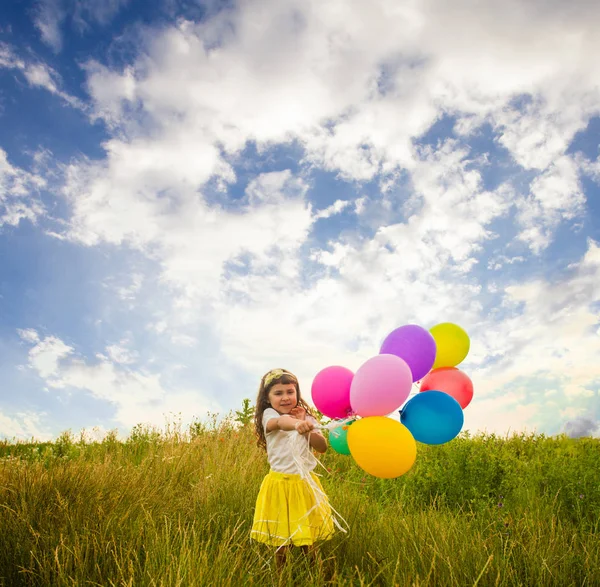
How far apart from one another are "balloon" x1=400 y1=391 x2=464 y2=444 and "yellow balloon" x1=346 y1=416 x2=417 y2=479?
6.5 inches

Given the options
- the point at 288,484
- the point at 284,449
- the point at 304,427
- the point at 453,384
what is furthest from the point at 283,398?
the point at 453,384

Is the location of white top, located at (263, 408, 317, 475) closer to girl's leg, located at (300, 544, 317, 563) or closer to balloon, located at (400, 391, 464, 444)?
girl's leg, located at (300, 544, 317, 563)

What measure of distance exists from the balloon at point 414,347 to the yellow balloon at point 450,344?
28 centimetres

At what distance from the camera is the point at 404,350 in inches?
131

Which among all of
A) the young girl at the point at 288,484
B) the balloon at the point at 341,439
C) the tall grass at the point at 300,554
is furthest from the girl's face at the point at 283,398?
the tall grass at the point at 300,554

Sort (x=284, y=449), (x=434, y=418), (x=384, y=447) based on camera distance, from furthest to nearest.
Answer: (x=284, y=449) < (x=434, y=418) < (x=384, y=447)

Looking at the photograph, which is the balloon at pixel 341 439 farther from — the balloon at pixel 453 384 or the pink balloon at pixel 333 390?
the balloon at pixel 453 384

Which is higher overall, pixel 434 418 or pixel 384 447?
pixel 434 418

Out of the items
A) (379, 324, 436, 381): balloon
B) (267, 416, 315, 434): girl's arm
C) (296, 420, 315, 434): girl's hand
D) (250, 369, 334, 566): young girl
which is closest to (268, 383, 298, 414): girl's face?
(250, 369, 334, 566): young girl

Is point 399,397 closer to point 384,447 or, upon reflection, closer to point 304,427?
point 384,447

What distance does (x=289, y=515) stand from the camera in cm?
341

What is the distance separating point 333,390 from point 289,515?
36.4 inches

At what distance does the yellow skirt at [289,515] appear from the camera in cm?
339

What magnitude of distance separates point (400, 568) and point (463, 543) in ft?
1.82
